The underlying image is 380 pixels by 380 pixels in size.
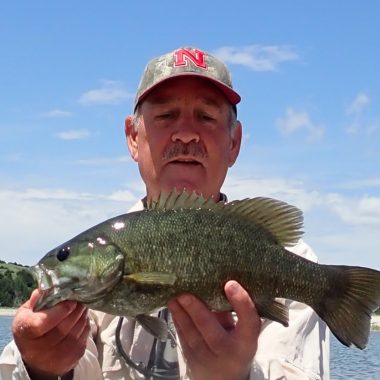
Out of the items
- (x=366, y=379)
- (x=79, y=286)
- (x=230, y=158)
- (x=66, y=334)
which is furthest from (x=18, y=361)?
(x=366, y=379)

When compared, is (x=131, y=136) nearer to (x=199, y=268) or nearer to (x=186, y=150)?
→ (x=186, y=150)

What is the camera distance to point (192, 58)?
6227 millimetres

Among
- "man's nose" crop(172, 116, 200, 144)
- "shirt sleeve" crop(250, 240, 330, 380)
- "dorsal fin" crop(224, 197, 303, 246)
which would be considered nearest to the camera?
"dorsal fin" crop(224, 197, 303, 246)

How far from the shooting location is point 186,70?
608cm

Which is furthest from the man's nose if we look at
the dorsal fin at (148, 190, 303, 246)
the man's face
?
the dorsal fin at (148, 190, 303, 246)

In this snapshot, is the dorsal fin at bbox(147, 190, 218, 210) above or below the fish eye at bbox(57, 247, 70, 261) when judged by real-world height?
above

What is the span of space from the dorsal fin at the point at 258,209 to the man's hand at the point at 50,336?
76 centimetres

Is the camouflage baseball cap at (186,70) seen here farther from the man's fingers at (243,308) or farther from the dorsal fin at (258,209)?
the man's fingers at (243,308)

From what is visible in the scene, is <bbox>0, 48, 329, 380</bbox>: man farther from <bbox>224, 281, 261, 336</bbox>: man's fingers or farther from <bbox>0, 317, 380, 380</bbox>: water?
<bbox>0, 317, 380, 380</bbox>: water

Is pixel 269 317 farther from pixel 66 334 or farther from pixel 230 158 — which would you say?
pixel 230 158

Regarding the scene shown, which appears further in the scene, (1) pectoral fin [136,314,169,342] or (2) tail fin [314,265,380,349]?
(2) tail fin [314,265,380,349]

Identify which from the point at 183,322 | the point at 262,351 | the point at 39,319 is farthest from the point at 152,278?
the point at 262,351

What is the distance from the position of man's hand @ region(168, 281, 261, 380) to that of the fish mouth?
576mm

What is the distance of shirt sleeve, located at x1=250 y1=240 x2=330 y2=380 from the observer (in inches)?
193
